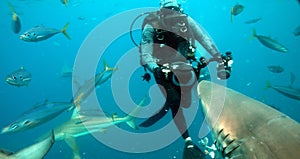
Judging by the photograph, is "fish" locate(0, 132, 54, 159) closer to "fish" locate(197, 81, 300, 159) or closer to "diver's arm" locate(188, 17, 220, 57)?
"fish" locate(197, 81, 300, 159)

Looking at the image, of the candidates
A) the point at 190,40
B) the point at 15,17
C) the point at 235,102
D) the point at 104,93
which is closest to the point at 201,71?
the point at 190,40

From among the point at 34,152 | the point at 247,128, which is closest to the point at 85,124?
the point at 34,152

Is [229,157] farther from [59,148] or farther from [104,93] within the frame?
[104,93]

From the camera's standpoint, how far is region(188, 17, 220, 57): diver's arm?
3725 mm

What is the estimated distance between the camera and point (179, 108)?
3.39 metres

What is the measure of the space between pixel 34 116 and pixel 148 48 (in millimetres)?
2260

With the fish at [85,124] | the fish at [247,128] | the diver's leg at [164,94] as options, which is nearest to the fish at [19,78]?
the fish at [85,124]

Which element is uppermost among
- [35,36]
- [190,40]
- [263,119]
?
[263,119]

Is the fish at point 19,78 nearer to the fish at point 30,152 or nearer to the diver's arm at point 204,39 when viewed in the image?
the diver's arm at point 204,39

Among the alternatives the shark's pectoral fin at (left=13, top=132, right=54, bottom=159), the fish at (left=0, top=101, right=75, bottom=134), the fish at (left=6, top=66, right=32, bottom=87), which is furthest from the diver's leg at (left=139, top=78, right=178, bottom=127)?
the fish at (left=6, top=66, right=32, bottom=87)

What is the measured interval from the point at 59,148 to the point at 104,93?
61.8 feet

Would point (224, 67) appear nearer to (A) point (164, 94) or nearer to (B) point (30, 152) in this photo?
(A) point (164, 94)

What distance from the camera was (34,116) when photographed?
180 inches

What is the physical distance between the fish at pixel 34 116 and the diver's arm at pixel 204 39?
262 cm
